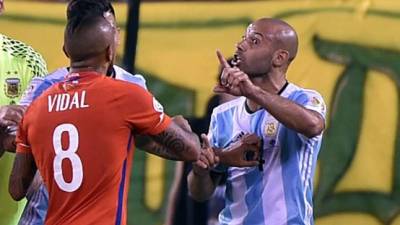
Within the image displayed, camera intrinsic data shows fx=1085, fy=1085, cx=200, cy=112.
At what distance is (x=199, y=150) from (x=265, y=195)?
0.59m

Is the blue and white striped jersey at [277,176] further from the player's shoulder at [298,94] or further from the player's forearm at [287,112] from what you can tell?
the player's forearm at [287,112]

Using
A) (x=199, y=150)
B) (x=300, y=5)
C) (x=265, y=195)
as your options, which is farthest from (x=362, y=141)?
(x=199, y=150)

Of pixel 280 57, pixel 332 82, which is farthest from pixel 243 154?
pixel 332 82

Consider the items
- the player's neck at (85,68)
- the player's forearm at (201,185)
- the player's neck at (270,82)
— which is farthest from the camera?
the player's forearm at (201,185)

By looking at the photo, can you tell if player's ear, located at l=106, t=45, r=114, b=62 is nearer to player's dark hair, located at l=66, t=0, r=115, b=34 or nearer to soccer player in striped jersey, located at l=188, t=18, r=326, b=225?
player's dark hair, located at l=66, t=0, r=115, b=34

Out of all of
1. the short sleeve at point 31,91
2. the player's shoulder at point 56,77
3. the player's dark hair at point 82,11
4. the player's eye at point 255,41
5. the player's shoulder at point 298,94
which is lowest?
the short sleeve at point 31,91

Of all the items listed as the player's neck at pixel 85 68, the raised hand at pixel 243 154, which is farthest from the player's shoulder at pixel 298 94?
the player's neck at pixel 85 68

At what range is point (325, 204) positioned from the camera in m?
6.49

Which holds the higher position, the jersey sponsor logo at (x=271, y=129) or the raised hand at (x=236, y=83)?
the raised hand at (x=236, y=83)

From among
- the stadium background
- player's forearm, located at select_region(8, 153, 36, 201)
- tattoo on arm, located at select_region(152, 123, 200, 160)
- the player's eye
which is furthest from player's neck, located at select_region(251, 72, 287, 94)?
the stadium background

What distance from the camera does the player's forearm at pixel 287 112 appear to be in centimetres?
444

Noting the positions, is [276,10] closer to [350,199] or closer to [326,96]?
[326,96]

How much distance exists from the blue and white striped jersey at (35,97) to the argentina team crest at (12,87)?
206 mm

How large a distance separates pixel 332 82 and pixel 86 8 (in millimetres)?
2646
